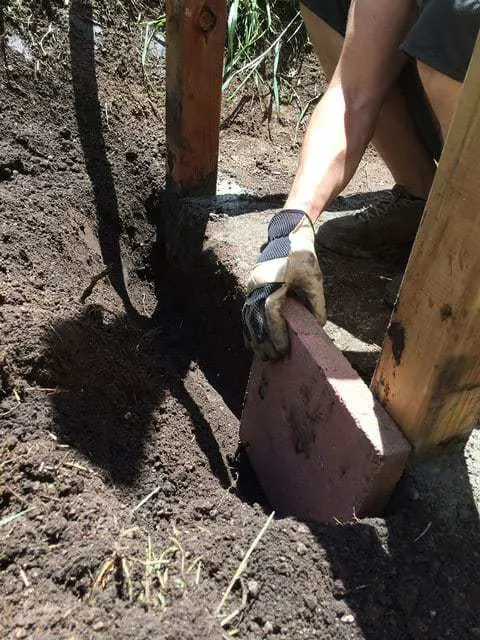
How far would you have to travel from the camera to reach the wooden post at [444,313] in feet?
3.47

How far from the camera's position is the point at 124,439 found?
182 cm

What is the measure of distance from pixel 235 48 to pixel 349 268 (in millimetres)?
1899

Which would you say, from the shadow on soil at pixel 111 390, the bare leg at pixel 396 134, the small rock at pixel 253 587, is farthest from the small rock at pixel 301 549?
the bare leg at pixel 396 134

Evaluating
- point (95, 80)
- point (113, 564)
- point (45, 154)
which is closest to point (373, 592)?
point (113, 564)

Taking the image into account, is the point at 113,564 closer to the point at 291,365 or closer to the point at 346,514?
the point at 346,514

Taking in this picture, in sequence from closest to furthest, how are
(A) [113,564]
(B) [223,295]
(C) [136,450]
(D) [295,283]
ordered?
1. (A) [113,564]
2. (D) [295,283]
3. (C) [136,450]
4. (B) [223,295]

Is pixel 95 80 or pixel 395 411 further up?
pixel 95 80

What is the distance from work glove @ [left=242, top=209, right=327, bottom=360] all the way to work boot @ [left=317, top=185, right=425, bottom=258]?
2.10 ft

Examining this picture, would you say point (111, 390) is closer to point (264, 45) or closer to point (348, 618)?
point (348, 618)

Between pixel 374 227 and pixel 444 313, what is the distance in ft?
4.01

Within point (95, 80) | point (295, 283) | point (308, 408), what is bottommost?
point (308, 408)

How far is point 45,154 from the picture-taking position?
2512mm

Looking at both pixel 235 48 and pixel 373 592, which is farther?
pixel 235 48

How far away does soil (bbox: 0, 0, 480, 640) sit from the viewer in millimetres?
1165
